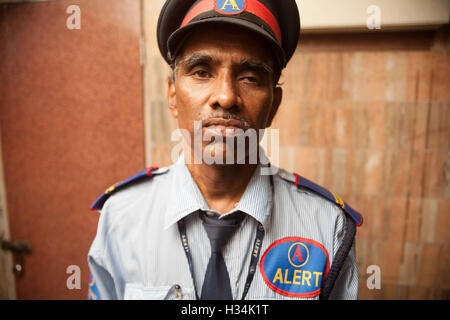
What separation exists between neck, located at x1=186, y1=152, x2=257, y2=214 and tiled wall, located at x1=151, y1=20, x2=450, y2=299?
0.64 meters

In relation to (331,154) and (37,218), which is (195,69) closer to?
(331,154)

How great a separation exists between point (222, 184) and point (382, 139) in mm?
1008

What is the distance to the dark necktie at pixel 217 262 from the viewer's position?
0.70 meters

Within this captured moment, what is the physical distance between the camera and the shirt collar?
0.74 meters

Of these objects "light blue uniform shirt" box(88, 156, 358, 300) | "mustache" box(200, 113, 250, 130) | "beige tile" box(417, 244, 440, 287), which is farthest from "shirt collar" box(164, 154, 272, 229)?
"beige tile" box(417, 244, 440, 287)

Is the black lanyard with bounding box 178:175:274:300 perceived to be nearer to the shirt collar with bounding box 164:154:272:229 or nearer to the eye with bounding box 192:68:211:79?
the shirt collar with bounding box 164:154:272:229

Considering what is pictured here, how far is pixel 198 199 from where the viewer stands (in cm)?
76

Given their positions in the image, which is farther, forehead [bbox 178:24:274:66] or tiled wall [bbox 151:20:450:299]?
tiled wall [bbox 151:20:450:299]

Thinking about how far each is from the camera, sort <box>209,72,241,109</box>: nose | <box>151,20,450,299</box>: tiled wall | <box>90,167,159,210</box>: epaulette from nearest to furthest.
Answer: <box>209,72,241,109</box>: nose
<box>90,167,159,210</box>: epaulette
<box>151,20,450,299</box>: tiled wall

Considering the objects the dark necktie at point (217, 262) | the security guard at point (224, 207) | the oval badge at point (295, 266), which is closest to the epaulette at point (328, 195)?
the security guard at point (224, 207)

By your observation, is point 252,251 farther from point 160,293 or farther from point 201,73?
point 201,73

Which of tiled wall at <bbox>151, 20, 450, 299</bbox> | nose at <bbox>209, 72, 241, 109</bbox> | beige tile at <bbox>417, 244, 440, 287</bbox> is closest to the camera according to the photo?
nose at <bbox>209, 72, 241, 109</bbox>

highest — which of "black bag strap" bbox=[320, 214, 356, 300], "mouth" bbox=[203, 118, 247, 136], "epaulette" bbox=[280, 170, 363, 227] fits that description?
"mouth" bbox=[203, 118, 247, 136]

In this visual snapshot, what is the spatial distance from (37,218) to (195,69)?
149 centimetres
